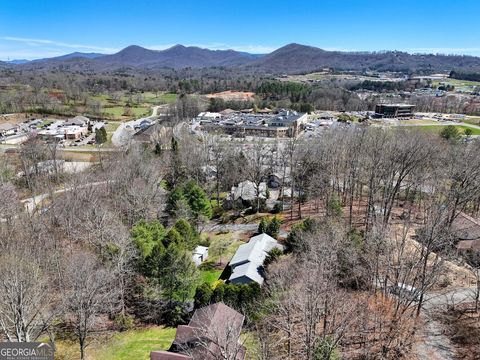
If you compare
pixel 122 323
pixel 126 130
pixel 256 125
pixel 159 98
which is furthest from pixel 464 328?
pixel 159 98

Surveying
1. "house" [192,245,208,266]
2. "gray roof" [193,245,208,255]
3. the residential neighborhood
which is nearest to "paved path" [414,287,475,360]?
the residential neighborhood

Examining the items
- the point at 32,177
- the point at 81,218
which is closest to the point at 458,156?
the point at 81,218

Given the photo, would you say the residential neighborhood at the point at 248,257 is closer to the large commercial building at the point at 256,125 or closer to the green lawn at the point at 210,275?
the green lawn at the point at 210,275

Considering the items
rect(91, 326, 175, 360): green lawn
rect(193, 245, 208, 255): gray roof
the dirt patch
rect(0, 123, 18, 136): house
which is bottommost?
rect(91, 326, 175, 360): green lawn

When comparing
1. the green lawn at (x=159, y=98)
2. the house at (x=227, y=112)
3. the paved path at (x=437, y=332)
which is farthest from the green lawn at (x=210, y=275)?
the green lawn at (x=159, y=98)

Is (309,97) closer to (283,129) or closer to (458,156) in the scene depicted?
(283,129)

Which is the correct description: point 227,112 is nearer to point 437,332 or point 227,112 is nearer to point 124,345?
point 124,345

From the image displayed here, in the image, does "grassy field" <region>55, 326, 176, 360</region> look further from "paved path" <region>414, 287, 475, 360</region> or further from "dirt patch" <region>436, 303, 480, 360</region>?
"dirt patch" <region>436, 303, 480, 360</region>
